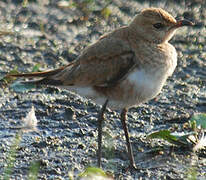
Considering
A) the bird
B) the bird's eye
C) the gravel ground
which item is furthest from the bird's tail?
the bird's eye

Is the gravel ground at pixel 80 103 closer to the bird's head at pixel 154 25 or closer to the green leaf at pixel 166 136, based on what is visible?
the green leaf at pixel 166 136

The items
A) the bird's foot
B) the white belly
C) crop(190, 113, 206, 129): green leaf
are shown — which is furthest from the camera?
crop(190, 113, 206, 129): green leaf

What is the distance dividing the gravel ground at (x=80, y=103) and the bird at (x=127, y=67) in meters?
0.33

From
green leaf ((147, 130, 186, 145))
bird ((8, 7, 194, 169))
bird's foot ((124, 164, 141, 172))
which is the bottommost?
bird's foot ((124, 164, 141, 172))

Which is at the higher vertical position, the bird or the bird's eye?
the bird's eye

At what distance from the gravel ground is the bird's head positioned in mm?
1028

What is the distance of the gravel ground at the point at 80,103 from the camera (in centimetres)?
505

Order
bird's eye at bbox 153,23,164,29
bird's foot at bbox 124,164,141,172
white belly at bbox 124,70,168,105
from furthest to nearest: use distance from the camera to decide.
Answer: bird's eye at bbox 153,23,164,29, bird's foot at bbox 124,164,141,172, white belly at bbox 124,70,168,105

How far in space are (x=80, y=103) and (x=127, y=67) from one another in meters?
1.44

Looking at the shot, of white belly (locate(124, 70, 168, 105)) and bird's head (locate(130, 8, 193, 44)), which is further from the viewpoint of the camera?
bird's head (locate(130, 8, 193, 44))

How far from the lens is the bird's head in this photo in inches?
199

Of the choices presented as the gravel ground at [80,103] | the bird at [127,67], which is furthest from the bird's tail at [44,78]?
the gravel ground at [80,103]

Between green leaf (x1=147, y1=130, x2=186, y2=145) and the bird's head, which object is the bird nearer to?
the bird's head

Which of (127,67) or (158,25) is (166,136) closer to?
(127,67)
